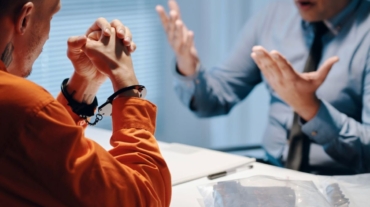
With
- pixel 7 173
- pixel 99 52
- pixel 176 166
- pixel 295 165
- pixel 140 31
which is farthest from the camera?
pixel 140 31

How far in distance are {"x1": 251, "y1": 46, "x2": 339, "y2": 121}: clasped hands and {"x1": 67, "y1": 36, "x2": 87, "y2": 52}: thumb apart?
732 millimetres

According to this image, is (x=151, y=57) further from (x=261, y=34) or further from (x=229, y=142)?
(x=261, y=34)

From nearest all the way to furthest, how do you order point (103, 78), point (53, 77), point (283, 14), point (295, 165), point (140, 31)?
point (103, 78)
point (295, 165)
point (283, 14)
point (53, 77)
point (140, 31)

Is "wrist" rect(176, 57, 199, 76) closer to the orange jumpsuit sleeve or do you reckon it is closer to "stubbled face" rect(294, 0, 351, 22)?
"stubbled face" rect(294, 0, 351, 22)

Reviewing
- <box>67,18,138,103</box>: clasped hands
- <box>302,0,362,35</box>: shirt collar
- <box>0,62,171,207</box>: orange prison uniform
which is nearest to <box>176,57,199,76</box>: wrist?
<box>302,0,362,35</box>: shirt collar

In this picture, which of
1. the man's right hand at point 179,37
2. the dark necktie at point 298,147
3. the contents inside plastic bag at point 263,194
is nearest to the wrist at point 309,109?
the dark necktie at point 298,147

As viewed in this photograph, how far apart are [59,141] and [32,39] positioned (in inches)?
8.4

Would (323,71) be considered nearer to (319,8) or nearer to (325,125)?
(325,125)

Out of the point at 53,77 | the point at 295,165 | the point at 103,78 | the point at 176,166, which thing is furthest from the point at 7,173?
the point at 53,77

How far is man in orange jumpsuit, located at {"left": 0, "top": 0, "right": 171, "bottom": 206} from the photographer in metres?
0.77

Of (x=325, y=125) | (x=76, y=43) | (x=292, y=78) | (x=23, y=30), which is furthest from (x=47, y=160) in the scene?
(x=325, y=125)

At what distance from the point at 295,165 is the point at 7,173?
137 cm

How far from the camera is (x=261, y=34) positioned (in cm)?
230

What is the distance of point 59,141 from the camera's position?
78 centimetres
